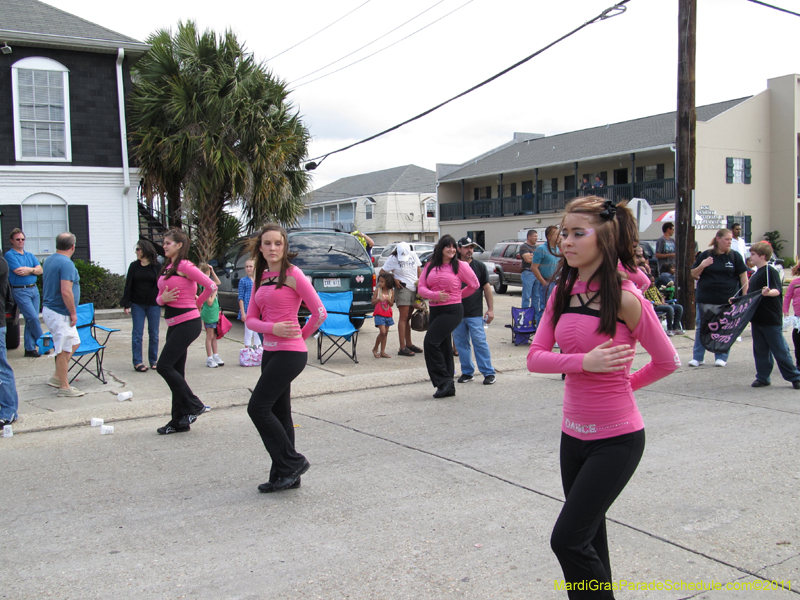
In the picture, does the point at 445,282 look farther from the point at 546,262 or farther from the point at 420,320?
the point at 546,262

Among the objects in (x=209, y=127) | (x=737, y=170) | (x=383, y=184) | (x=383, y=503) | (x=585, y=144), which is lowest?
(x=383, y=503)

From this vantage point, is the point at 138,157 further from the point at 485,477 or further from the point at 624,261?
the point at 624,261

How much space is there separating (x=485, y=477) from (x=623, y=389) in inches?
96.3

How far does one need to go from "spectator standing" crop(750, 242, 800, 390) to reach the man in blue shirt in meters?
9.79

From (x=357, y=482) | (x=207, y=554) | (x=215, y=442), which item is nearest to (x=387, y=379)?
(x=215, y=442)

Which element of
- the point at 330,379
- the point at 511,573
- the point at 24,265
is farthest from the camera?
the point at 24,265

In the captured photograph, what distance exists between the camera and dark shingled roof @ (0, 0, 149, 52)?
15.2 m

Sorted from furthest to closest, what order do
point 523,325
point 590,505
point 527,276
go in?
point 527,276
point 523,325
point 590,505

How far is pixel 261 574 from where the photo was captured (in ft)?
11.4

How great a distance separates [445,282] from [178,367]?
3066 millimetres

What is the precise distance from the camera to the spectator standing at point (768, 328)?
26.1 ft

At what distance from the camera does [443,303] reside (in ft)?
25.5

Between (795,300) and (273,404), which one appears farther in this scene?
(795,300)

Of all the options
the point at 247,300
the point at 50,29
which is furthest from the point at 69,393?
the point at 50,29
